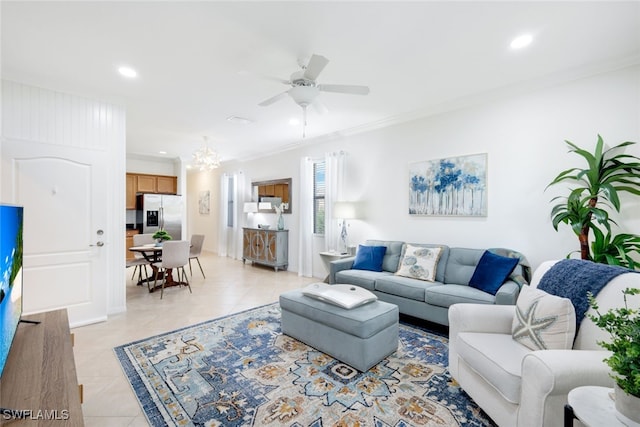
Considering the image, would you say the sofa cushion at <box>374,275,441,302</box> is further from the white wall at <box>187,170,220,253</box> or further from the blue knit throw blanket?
the white wall at <box>187,170,220,253</box>

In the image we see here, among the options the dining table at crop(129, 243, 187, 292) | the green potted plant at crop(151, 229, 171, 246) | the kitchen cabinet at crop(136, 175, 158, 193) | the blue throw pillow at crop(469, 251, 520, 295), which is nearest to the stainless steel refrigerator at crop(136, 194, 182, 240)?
the kitchen cabinet at crop(136, 175, 158, 193)

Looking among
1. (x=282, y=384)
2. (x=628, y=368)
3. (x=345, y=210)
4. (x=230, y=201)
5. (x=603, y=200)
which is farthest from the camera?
(x=230, y=201)

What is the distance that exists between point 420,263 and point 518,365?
2015 mm

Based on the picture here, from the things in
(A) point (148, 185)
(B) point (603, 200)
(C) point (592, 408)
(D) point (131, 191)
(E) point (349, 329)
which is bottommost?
(E) point (349, 329)

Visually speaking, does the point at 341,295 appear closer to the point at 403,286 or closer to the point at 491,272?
the point at 403,286

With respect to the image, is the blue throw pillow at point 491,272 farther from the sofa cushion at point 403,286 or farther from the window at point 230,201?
the window at point 230,201

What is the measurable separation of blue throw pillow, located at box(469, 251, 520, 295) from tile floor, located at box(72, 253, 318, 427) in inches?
108

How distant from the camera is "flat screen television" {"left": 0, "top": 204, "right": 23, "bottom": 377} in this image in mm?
1195

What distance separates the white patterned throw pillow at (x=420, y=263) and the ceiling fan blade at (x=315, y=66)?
2483 mm

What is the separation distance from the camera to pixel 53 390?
1172 millimetres

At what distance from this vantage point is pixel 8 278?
4.33 feet

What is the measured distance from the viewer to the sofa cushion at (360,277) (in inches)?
143

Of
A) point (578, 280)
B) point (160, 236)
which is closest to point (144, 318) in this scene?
point (160, 236)

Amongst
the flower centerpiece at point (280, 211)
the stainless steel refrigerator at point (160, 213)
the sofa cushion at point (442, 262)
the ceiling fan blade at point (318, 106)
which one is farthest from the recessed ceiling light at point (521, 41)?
the stainless steel refrigerator at point (160, 213)
